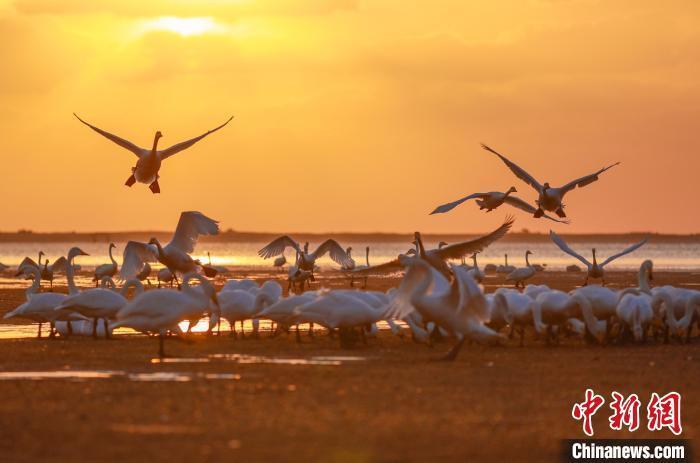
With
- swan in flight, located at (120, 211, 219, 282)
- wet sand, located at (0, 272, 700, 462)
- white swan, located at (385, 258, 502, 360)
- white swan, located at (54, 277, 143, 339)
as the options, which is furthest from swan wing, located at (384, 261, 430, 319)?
swan in flight, located at (120, 211, 219, 282)

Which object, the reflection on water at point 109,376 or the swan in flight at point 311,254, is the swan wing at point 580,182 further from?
the reflection on water at point 109,376

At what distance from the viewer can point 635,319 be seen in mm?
20547

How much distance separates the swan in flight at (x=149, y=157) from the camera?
31.7m

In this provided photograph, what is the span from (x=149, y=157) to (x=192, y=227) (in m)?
3.39

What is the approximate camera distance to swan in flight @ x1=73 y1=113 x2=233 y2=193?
3167 cm

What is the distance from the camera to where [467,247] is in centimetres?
2452

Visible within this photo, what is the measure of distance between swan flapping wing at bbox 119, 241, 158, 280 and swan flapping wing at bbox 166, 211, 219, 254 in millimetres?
729

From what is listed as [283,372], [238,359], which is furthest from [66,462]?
[238,359]

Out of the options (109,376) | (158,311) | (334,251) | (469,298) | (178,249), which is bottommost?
(109,376)

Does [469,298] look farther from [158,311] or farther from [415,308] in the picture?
[158,311]

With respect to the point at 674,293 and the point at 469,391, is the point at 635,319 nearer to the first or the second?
the point at 674,293

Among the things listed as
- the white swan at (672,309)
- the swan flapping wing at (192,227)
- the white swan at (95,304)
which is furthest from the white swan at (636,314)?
the swan flapping wing at (192,227)

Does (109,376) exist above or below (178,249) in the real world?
below

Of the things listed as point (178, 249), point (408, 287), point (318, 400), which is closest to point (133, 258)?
point (178, 249)
